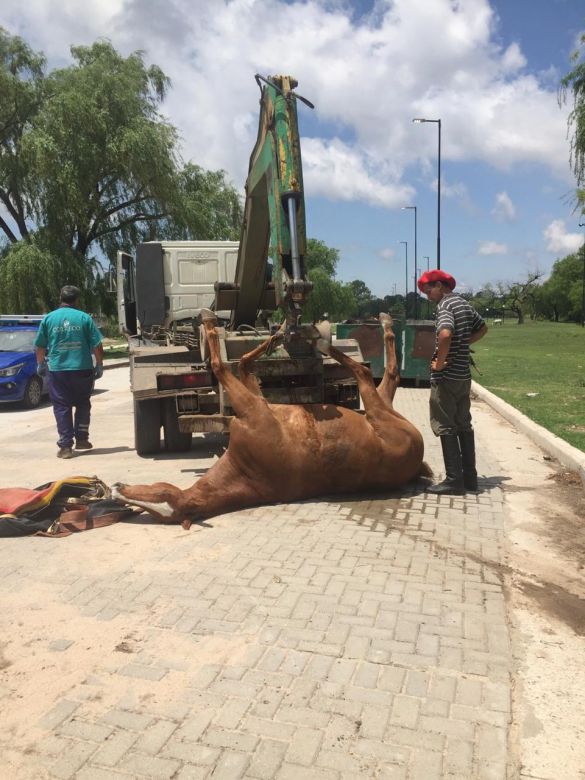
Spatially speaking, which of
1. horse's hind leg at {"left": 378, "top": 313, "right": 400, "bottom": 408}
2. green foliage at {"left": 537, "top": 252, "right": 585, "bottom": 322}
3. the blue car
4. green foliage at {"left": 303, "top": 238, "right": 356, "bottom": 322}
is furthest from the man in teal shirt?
green foliage at {"left": 537, "top": 252, "right": 585, "bottom": 322}

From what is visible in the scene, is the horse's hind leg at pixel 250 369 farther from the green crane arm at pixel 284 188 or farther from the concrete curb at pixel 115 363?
the concrete curb at pixel 115 363

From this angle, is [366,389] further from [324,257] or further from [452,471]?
[324,257]

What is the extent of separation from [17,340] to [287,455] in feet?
32.9

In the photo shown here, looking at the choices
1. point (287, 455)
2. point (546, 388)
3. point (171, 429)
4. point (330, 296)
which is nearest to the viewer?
point (287, 455)

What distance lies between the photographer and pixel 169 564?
13.6 feet

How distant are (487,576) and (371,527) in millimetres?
1075

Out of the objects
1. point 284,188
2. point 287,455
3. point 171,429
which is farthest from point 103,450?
point 284,188

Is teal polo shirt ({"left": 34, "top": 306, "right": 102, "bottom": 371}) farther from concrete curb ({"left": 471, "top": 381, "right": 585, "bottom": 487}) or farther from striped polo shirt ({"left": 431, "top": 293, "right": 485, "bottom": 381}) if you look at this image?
concrete curb ({"left": 471, "top": 381, "right": 585, "bottom": 487})

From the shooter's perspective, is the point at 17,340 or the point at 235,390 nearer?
the point at 235,390

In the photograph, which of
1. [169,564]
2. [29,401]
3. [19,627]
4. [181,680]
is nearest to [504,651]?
[181,680]

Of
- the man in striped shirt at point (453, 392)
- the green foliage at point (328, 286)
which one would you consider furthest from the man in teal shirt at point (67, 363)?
the green foliage at point (328, 286)

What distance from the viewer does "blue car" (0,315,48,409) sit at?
11.8 meters

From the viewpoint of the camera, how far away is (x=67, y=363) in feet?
25.6

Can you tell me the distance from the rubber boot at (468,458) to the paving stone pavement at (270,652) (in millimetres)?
947
